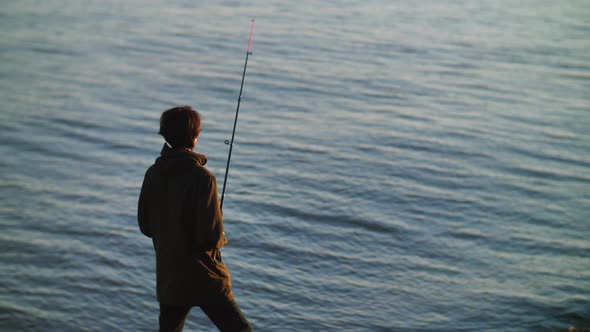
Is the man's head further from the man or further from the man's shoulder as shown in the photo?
the man's shoulder

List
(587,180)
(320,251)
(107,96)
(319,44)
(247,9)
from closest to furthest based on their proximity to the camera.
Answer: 1. (320,251)
2. (587,180)
3. (107,96)
4. (319,44)
5. (247,9)

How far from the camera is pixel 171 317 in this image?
3.92 metres

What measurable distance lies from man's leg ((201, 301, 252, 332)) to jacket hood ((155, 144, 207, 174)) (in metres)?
0.73

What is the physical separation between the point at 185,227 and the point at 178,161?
0.34 meters

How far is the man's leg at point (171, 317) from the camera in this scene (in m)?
3.89

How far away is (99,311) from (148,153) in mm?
3711

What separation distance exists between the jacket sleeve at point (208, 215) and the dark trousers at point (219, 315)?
370 millimetres

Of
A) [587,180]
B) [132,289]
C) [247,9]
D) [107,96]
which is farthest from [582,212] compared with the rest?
[247,9]

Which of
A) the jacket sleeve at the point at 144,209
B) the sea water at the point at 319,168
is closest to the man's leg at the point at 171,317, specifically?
the jacket sleeve at the point at 144,209

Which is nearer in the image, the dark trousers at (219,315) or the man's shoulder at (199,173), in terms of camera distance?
the man's shoulder at (199,173)

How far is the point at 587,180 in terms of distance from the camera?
9.04m

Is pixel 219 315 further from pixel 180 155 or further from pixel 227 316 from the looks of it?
pixel 180 155

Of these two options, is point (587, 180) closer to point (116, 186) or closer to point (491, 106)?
point (491, 106)

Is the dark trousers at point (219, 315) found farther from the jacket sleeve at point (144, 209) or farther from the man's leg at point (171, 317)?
the jacket sleeve at point (144, 209)
